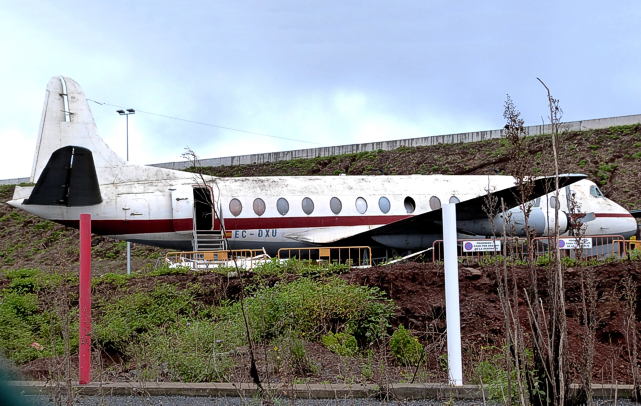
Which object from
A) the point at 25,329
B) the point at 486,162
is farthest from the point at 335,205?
the point at 486,162

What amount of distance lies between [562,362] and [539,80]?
1.87 meters

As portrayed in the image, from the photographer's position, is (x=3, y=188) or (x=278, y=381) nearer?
(x=278, y=381)

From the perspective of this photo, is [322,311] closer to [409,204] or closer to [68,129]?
[68,129]

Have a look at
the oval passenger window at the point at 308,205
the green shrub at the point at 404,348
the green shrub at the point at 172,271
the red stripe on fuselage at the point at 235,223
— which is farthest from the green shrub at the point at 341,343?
the oval passenger window at the point at 308,205

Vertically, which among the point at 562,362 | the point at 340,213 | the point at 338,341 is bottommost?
the point at 338,341

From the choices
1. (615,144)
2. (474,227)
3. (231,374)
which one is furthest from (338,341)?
(615,144)

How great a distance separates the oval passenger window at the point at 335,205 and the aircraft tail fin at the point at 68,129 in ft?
22.0

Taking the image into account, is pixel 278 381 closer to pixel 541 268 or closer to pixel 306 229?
pixel 541 268

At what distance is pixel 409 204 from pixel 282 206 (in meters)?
4.69

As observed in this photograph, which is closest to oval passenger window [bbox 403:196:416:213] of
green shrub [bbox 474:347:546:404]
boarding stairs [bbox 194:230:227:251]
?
boarding stairs [bbox 194:230:227:251]

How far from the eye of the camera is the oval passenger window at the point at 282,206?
18.8m

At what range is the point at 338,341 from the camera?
30.2 ft

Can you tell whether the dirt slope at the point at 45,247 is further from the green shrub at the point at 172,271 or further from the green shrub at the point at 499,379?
the green shrub at the point at 499,379

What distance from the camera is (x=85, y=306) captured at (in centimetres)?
660
